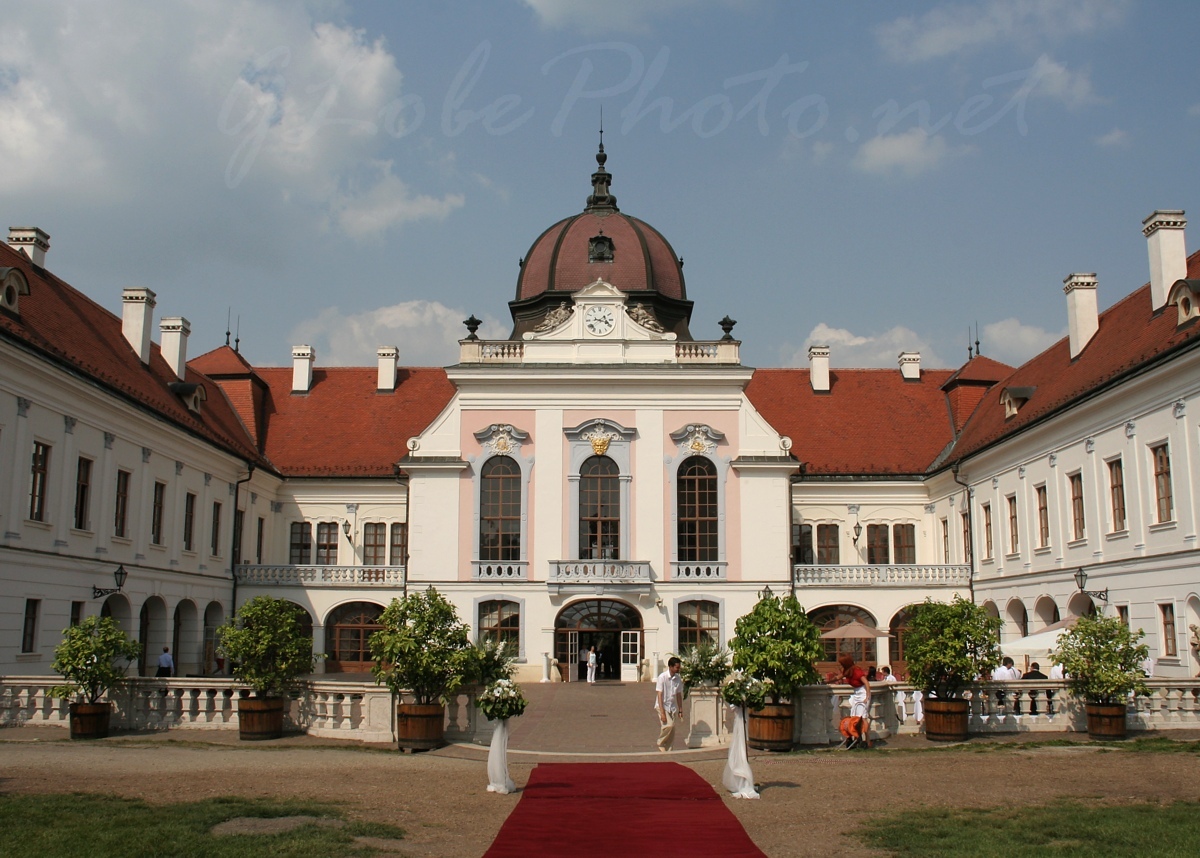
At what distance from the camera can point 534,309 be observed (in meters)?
42.1

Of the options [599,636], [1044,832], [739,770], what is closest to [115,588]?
[599,636]

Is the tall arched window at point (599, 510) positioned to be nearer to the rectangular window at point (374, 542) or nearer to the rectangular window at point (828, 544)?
the rectangular window at point (828, 544)

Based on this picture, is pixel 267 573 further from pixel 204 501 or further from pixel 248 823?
pixel 248 823

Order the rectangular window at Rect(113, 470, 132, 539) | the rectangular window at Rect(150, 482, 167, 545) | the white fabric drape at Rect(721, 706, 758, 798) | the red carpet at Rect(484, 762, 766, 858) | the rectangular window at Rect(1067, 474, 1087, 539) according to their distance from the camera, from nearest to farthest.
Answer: the red carpet at Rect(484, 762, 766, 858)
the white fabric drape at Rect(721, 706, 758, 798)
the rectangular window at Rect(1067, 474, 1087, 539)
the rectangular window at Rect(113, 470, 132, 539)
the rectangular window at Rect(150, 482, 167, 545)

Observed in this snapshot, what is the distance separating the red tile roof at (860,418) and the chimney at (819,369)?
26 centimetres

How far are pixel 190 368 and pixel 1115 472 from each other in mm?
30897

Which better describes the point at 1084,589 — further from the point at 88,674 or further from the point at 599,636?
the point at 88,674

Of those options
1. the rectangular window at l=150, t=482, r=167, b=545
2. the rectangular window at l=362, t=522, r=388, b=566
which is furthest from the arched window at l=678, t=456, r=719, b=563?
the rectangular window at l=150, t=482, r=167, b=545

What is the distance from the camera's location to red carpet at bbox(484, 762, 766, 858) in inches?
414

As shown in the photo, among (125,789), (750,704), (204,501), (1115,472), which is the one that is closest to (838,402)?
(1115,472)

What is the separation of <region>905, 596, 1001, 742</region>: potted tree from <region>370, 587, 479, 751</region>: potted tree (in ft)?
25.1

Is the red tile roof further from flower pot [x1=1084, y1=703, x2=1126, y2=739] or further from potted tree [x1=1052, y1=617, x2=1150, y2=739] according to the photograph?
flower pot [x1=1084, y1=703, x2=1126, y2=739]

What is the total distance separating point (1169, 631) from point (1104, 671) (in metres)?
6.62

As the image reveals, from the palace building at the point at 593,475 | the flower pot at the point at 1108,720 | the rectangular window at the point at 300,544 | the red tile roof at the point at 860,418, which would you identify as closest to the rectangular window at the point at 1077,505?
the palace building at the point at 593,475
